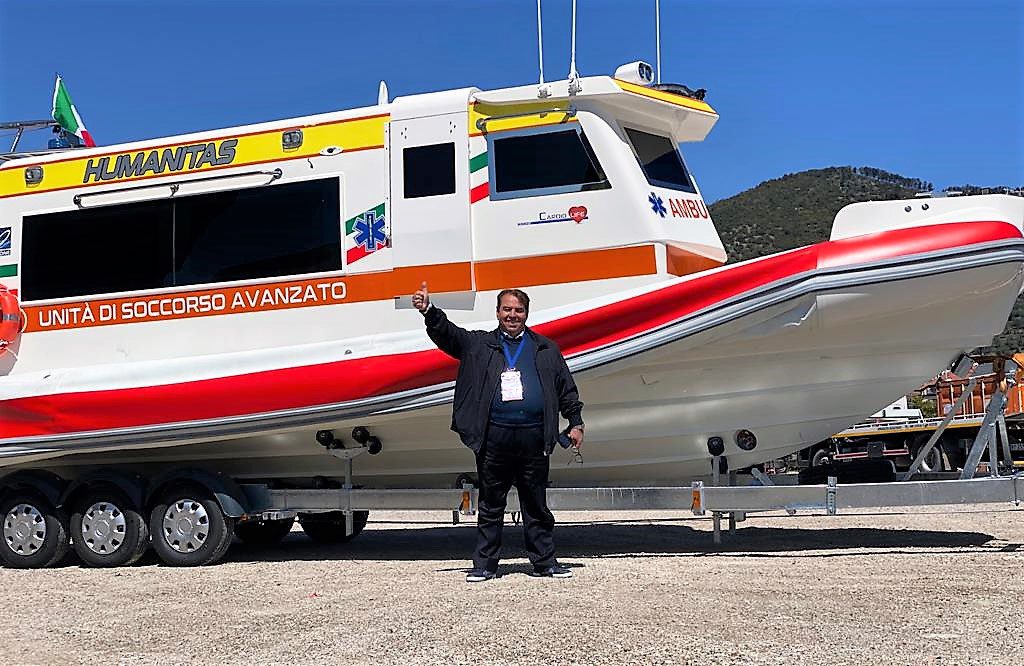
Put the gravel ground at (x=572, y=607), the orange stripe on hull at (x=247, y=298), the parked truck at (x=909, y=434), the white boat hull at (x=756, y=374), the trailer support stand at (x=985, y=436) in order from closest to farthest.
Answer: the gravel ground at (x=572, y=607)
the white boat hull at (x=756, y=374)
the trailer support stand at (x=985, y=436)
the orange stripe on hull at (x=247, y=298)
the parked truck at (x=909, y=434)

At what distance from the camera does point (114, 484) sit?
887 centimetres

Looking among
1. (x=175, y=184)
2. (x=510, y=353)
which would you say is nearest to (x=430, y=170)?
(x=510, y=353)

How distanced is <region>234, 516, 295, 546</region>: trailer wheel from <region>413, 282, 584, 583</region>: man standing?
403 cm

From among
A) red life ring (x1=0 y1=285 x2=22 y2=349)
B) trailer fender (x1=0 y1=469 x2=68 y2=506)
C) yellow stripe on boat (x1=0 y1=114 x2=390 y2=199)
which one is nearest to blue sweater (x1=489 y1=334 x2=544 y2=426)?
yellow stripe on boat (x1=0 y1=114 x2=390 y2=199)

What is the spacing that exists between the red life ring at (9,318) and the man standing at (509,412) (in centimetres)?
443

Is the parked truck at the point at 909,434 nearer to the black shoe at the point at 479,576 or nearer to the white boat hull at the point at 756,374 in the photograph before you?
the white boat hull at the point at 756,374

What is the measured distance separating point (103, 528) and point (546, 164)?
4.40 meters

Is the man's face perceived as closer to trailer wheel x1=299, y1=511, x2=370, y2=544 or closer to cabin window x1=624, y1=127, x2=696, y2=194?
cabin window x1=624, y1=127, x2=696, y2=194

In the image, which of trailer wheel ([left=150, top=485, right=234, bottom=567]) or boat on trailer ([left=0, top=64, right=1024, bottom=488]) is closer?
boat on trailer ([left=0, top=64, right=1024, bottom=488])

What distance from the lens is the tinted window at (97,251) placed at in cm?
919

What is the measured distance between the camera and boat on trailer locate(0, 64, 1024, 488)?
7309 millimetres

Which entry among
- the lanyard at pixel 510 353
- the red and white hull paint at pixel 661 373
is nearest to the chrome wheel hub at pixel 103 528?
the red and white hull paint at pixel 661 373

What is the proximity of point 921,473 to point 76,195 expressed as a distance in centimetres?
701

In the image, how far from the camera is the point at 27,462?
9211 millimetres
